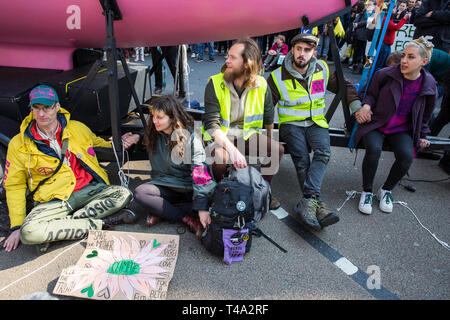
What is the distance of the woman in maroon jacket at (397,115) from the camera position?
2604 mm

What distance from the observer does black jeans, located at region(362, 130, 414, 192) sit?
268cm

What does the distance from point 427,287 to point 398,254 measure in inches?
11.9

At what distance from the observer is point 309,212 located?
2391mm

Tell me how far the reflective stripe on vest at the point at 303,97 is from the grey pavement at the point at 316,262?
804 mm

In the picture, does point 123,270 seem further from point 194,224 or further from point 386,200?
point 386,200

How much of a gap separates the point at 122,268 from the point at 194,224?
63cm

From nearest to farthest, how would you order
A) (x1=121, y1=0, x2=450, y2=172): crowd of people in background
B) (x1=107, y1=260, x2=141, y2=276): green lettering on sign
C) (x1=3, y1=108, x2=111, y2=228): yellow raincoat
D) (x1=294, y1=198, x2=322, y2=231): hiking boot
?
(x1=107, y1=260, x2=141, y2=276): green lettering on sign → (x1=3, y1=108, x2=111, y2=228): yellow raincoat → (x1=294, y1=198, x2=322, y2=231): hiking boot → (x1=121, y1=0, x2=450, y2=172): crowd of people in background

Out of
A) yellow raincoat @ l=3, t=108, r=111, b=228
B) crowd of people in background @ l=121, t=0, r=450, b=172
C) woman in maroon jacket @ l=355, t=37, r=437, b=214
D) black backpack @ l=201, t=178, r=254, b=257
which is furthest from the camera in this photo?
crowd of people in background @ l=121, t=0, r=450, b=172

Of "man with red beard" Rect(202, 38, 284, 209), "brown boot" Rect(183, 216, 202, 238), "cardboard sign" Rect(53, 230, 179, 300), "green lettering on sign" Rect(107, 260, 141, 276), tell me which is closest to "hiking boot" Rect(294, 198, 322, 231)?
"man with red beard" Rect(202, 38, 284, 209)

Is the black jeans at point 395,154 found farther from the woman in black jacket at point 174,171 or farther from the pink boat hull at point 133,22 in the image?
the woman in black jacket at point 174,171

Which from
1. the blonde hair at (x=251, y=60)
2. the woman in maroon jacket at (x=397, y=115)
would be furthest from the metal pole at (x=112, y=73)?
the woman in maroon jacket at (x=397, y=115)

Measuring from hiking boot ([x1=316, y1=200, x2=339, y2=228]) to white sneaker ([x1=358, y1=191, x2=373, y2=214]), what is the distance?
533 millimetres

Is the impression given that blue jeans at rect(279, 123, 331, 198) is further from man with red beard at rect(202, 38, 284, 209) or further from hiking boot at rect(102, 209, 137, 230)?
hiking boot at rect(102, 209, 137, 230)

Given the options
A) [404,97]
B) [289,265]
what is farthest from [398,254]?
[404,97]
